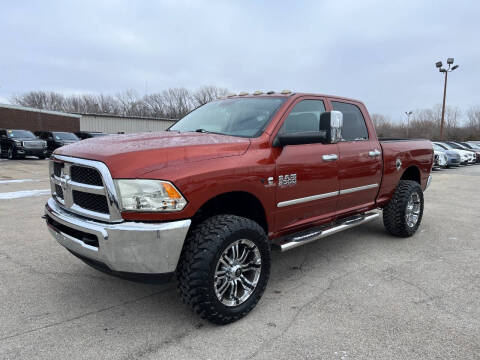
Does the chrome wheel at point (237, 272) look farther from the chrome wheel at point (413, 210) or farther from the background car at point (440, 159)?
the background car at point (440, 159)

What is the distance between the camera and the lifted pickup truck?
246cm

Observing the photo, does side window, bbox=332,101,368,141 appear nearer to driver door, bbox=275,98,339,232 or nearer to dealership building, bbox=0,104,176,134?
driver door, bbox=275,98,339,232

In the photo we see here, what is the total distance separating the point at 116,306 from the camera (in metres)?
3.16

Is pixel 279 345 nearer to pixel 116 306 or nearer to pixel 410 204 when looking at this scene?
pixel 116 306

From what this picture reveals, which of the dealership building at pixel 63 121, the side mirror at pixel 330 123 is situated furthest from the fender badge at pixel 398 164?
the dealership building at pixel 63 121

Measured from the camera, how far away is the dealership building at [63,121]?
91.7 ft

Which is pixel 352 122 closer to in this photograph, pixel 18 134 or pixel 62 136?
pixel 18 134

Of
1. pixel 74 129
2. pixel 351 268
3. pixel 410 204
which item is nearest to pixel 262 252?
pixel 351 268

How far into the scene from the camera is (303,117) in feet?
12.3

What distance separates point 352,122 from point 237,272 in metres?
2.58

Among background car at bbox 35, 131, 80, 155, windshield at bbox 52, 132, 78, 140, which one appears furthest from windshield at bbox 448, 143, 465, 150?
windshield at bbox 52, 132, 78, 140

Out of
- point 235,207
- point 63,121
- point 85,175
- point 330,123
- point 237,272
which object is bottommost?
point 237,272

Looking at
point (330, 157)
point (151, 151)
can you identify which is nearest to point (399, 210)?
point (330, 157)

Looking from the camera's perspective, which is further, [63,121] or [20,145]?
[63,121]
